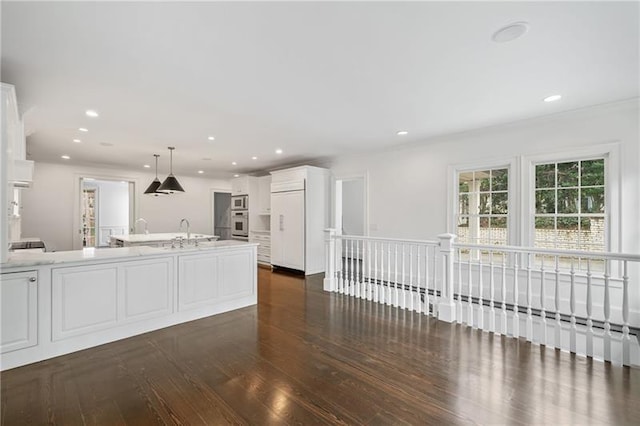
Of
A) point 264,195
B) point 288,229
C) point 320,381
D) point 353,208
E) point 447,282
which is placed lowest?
point 320,381

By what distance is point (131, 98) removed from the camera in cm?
331

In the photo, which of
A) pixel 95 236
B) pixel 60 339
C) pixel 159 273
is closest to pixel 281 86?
pixel 159 273

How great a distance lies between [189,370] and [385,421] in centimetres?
166

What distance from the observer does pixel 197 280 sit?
382 centimetres

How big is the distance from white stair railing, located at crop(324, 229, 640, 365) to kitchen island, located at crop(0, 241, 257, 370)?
6.68ft

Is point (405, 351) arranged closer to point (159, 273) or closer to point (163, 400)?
point (163, 400)

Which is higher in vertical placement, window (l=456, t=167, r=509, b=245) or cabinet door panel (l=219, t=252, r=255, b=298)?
window (l=456, t=167, r=509, b=245)

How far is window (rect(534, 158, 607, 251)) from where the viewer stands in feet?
12.7

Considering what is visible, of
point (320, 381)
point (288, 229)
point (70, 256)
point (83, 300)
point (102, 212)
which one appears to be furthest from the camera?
point (102, 212)

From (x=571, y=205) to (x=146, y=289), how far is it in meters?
5.49

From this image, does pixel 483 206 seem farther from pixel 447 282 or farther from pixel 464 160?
pixel 447 282

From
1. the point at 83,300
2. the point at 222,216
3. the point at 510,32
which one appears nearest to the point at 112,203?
the point at 222,216

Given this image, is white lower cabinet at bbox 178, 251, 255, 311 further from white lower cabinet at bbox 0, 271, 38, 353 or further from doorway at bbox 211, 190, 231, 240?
doorway at bbox 211, 190, 231, 240

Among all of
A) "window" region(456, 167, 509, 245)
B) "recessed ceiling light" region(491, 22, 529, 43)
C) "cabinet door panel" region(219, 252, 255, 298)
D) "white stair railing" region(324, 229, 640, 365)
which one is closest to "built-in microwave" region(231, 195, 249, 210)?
"white stair railing" region(324, 229, 640, 365)
